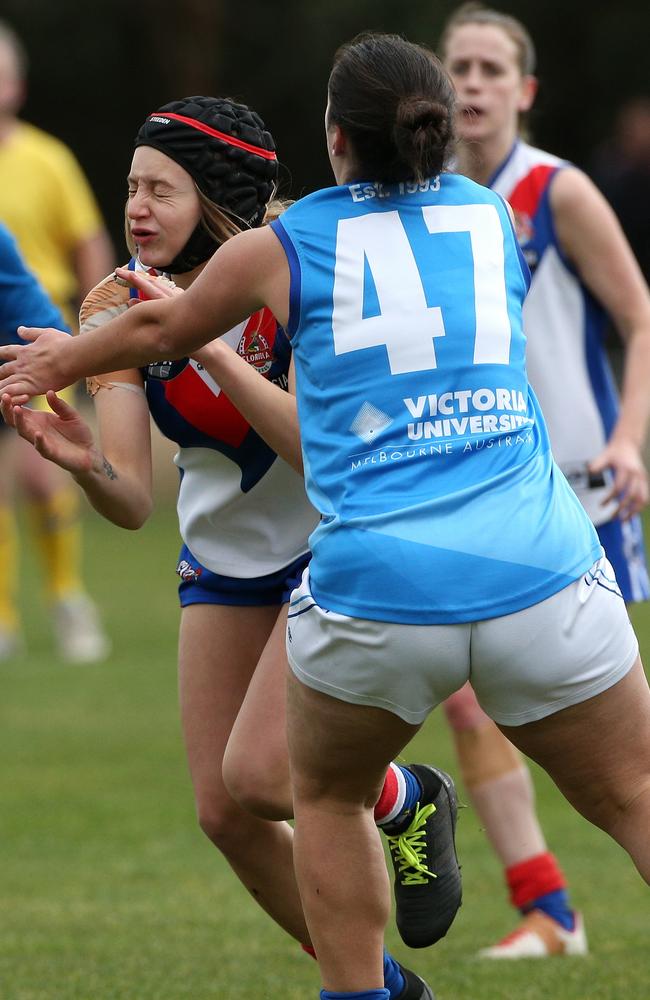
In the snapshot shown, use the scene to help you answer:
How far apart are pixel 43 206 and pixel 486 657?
6.88 m

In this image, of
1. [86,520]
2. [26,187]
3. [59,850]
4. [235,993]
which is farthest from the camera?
[86,520]

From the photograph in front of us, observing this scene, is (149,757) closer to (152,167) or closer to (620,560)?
(620,560)

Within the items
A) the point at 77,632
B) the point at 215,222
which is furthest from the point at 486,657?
the point at 77,632

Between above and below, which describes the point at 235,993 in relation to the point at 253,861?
below

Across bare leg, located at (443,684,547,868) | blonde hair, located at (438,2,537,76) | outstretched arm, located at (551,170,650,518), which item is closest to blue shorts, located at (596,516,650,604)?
outstretched arm, located at (551,170,650,518)

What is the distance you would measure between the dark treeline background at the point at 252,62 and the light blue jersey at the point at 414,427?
19109 mm

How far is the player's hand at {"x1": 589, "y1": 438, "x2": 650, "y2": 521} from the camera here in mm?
4207

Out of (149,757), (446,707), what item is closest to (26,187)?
(149,757)

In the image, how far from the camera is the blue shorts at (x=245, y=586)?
12.6ft

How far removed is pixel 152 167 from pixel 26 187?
5898 mm

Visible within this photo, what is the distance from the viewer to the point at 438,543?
9.38ft

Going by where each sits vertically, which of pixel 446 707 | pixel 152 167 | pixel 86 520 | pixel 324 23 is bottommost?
pixel 86 520

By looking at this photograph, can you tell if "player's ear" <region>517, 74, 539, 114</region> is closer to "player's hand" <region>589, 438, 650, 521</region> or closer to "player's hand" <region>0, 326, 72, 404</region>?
"player's hand" <region>589, 438, 650, 521</region>

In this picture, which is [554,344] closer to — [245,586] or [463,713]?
[463,713]
